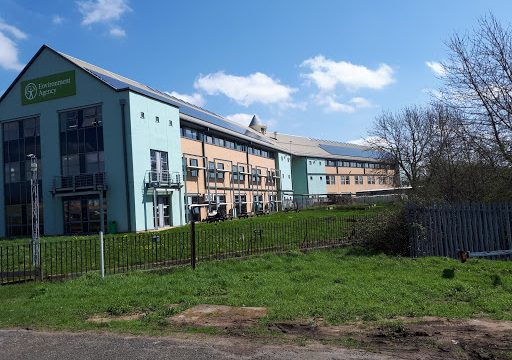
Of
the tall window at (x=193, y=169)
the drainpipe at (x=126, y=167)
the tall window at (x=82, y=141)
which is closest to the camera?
the drainpipe at (x=126, y=167)

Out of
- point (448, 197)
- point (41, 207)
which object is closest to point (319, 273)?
point (448, 197)

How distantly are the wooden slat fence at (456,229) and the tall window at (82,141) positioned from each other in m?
25.7

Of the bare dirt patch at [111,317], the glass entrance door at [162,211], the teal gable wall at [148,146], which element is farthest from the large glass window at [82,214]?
the bare dirt patch at [111,317]

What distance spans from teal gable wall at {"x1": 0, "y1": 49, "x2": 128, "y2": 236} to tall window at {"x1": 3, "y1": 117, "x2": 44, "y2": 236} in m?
0.60

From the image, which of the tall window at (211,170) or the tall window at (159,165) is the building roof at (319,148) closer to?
the tall window at (211,170)

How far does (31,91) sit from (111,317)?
111ft

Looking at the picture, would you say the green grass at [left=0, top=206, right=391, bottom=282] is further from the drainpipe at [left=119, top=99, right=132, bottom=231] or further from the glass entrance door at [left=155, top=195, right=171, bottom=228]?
the glass entrance door at [left=155, top=195, right=171, bottom=228]

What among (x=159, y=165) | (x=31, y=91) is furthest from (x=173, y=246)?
(x=31, y=91)

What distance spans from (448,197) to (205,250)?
9510 mm

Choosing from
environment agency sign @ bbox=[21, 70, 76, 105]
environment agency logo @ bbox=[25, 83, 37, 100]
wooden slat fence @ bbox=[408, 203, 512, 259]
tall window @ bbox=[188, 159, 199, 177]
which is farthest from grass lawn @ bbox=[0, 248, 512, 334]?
environment agency logo @ bbox=[25, 83, 37, 100]

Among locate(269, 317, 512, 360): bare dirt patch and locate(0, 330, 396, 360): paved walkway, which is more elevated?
locate(0, 330, 396, 360): paved walkway

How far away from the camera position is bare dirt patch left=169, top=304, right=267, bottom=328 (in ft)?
25.2

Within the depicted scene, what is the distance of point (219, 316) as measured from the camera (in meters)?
8.16

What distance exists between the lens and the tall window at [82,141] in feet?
115
